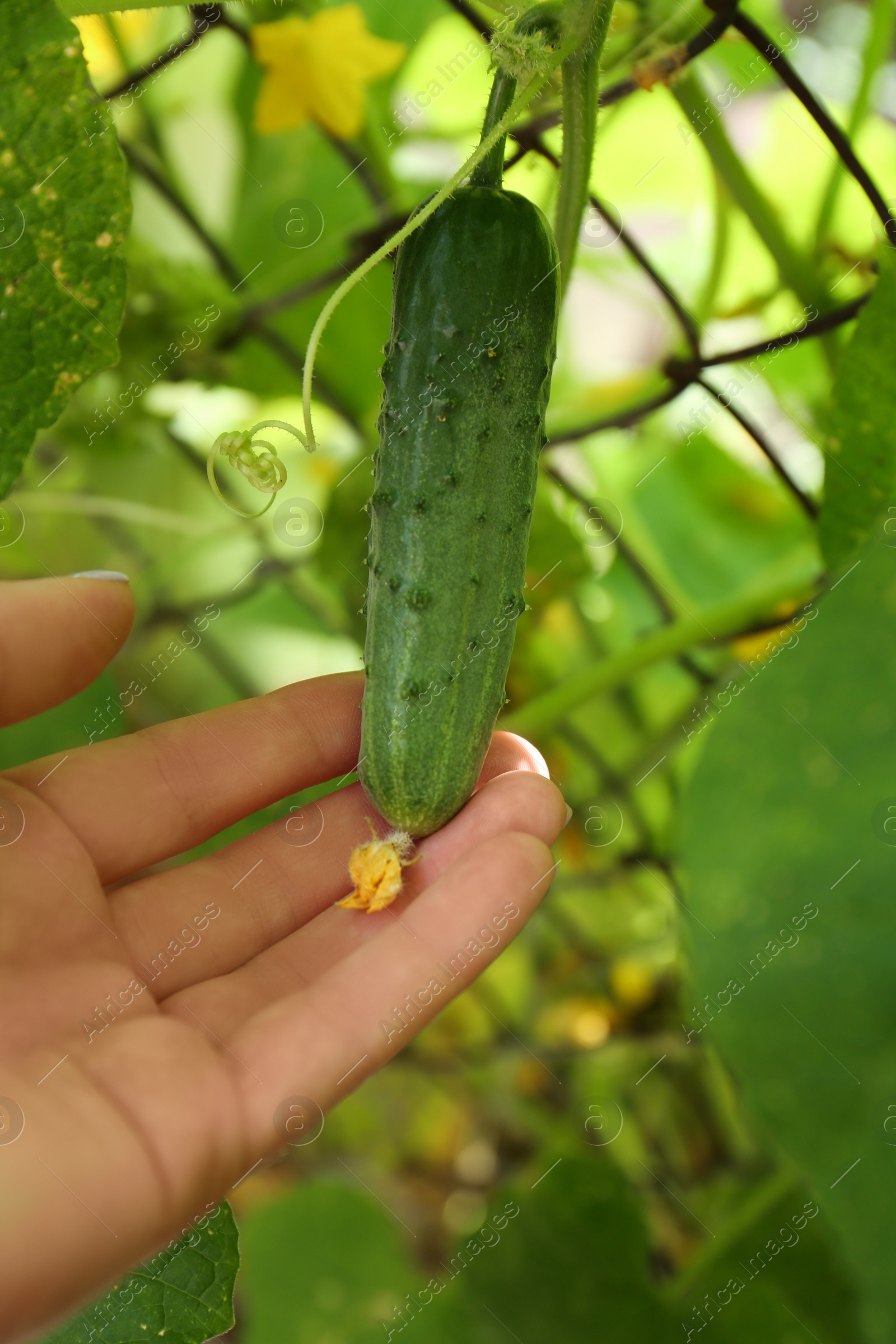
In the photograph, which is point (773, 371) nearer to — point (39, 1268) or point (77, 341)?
point (77, 341)

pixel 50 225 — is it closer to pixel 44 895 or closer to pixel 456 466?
pixel 456 466

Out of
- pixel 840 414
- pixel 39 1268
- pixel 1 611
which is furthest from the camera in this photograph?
pixel 840 414

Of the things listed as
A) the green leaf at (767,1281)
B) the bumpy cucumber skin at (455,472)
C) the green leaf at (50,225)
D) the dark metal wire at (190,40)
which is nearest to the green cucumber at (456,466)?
the bumpy cucumber skin at (455,472)

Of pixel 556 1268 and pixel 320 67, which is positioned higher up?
pixel 320 67

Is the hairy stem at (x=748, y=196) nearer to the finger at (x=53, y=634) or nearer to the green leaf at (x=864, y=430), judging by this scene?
the green leaf at (x=864, y=430)

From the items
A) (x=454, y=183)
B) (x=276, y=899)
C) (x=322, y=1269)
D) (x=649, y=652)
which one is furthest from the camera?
(x=322, y=1269)

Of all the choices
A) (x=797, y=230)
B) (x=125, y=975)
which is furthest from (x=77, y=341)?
(x=797, y=230)

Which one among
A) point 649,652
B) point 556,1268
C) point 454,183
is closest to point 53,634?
point 454,183
